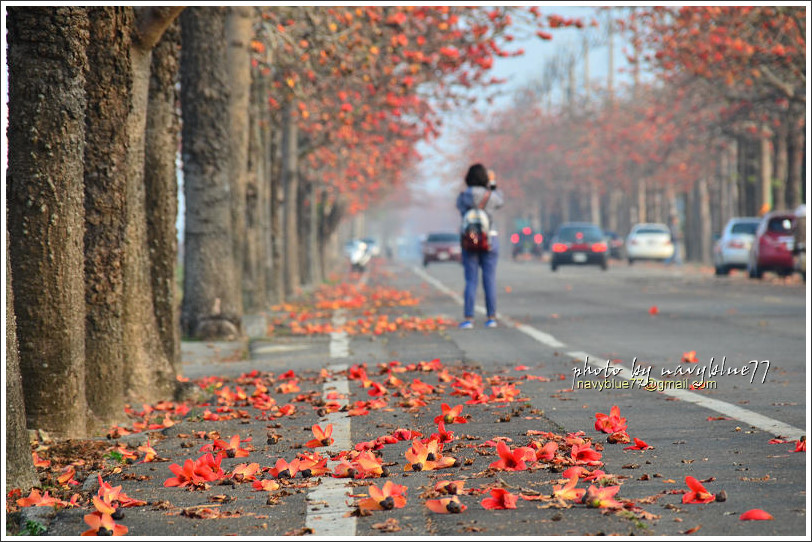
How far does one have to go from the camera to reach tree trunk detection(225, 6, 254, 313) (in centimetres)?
1666

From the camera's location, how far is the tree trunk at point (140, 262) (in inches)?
364

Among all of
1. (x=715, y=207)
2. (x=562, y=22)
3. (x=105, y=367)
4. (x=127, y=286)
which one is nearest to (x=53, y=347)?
(x=105, y=367)

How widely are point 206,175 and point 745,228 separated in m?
23.6

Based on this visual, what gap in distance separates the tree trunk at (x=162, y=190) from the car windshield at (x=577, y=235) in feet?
121

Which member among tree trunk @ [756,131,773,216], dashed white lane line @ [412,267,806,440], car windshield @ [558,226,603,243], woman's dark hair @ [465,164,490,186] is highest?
tree trunk @ [756,131,773,216]

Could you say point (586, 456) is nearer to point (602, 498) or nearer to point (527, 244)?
point (602, 498)

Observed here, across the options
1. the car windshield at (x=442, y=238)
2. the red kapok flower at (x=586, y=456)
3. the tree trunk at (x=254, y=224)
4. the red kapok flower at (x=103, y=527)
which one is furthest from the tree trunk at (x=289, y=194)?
the car windshield at (x=442, y=238)

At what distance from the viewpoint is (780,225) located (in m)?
29.8

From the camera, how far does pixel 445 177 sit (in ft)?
386

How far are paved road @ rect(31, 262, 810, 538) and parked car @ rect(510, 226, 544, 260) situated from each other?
208ft

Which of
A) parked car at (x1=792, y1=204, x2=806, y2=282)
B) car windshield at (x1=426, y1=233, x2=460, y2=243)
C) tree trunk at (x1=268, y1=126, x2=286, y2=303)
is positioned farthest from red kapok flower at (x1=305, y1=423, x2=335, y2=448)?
car windshield at (x1=426, y1=233, x2=460, y2=243)

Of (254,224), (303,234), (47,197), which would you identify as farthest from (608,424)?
(303,234)

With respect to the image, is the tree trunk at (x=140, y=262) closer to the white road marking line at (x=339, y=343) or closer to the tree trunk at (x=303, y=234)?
the white road marking line at (x=339, y=343)

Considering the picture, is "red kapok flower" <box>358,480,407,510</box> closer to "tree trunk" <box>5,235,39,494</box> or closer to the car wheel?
"tree trunk" <box>5,235,39,494</box>
